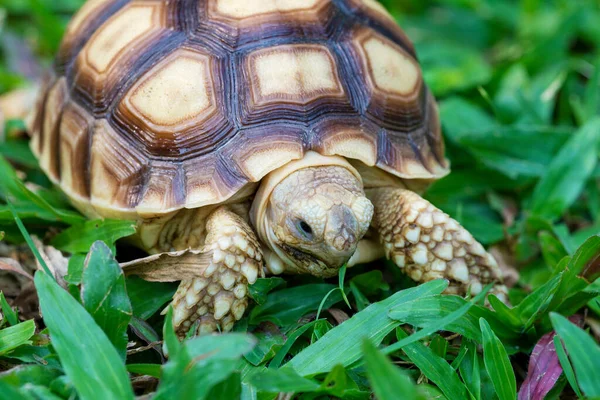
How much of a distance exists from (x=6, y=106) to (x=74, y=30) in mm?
925

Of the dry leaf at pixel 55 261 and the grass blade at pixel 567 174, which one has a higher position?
the dry leaf at pixel 55 261

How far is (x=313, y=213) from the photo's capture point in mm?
2141

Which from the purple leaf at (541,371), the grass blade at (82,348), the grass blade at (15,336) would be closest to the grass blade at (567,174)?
the purple leaf at (541,371)

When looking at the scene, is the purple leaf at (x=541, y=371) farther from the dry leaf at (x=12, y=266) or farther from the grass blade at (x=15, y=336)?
the dry leaf at (x=12, y=266)

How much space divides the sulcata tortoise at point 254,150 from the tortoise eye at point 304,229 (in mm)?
14

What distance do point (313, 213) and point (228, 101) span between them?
0.58 m

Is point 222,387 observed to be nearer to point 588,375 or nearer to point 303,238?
point 303,238

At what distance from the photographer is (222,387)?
Answer: 6.06 ft

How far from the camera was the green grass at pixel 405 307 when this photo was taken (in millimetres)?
1805

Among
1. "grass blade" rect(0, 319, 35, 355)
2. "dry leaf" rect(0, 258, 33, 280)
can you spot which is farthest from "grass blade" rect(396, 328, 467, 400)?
"dry leaf" rect(0, 258, 33, 280)

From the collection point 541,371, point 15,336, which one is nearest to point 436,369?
point 541,371

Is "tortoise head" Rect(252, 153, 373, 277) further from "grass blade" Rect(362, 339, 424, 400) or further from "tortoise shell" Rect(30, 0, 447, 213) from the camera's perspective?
"grass blade" Rect(362, 339, 424, 400)

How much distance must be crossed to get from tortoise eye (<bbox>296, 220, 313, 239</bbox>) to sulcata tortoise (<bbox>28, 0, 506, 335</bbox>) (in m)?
0.01

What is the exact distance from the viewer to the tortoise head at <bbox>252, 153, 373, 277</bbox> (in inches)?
83.7
